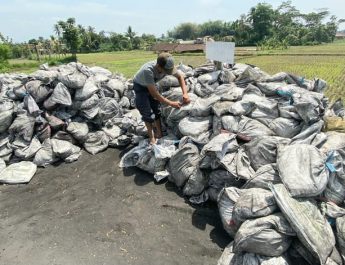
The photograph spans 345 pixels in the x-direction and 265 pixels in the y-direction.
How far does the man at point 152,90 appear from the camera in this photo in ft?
12.6

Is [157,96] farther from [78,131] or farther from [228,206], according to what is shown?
[228,206]

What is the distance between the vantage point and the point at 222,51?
449 centimetres

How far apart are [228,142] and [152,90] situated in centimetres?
125

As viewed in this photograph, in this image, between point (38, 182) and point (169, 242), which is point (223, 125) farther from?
point (38, 182)

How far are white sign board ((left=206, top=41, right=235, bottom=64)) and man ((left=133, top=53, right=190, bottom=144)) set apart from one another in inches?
29.8

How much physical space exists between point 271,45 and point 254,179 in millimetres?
36101

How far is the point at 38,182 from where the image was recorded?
4086mm

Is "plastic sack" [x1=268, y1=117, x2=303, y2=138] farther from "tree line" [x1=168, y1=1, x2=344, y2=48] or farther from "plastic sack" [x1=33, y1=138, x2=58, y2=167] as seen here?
"tree line" [x1=168, y1=1, x2=344, y2=48]

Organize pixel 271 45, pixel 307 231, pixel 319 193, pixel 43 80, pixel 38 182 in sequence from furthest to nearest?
pixel 271 45, pixel 43 80, pixel 38 182, pixel 319 193, pixel 307 231

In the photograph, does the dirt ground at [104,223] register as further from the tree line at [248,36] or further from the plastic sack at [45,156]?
the tree line at [248,36]

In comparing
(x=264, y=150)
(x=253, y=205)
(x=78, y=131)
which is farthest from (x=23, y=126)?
(x=253, y=205)

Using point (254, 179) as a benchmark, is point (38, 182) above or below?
below

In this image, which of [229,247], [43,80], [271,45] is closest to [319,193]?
[229,247]

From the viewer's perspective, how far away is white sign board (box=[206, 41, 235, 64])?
14.5ft
